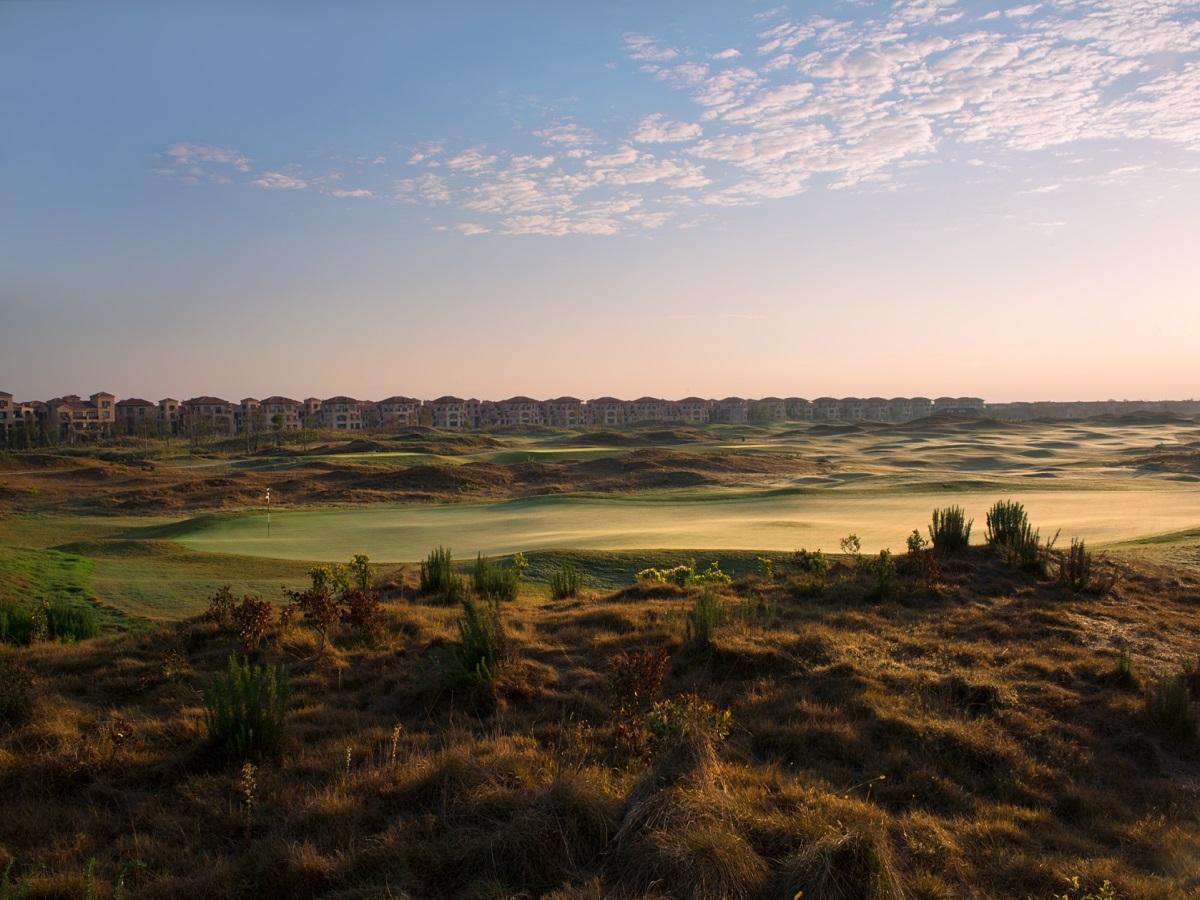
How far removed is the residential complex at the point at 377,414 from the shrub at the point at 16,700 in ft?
321

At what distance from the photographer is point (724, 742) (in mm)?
7020

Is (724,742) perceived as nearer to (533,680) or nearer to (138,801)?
(533,680)

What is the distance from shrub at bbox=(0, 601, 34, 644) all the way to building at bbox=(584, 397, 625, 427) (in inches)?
6287

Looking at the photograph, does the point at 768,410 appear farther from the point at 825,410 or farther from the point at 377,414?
the point at 377,414

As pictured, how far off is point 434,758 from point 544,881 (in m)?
1.81

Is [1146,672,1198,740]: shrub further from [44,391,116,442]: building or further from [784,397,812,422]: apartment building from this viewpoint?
[784,397,812,422]: apartment building

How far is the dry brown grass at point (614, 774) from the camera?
505 cm

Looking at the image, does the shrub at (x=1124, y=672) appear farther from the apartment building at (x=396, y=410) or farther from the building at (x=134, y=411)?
the apartment building at (x=396, y=410)

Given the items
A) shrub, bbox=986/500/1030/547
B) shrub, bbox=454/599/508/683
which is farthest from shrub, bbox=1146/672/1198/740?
shrub, bbox=986/500/1030/547

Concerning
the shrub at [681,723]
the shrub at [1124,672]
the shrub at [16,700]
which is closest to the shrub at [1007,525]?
the shrub at [1124,672]

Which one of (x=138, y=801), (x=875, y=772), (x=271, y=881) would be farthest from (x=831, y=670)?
(x=138, y=801)

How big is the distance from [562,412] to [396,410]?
3305 cm

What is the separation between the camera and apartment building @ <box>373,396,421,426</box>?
160m

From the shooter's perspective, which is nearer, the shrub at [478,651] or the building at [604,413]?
the shrub at [478,651]
